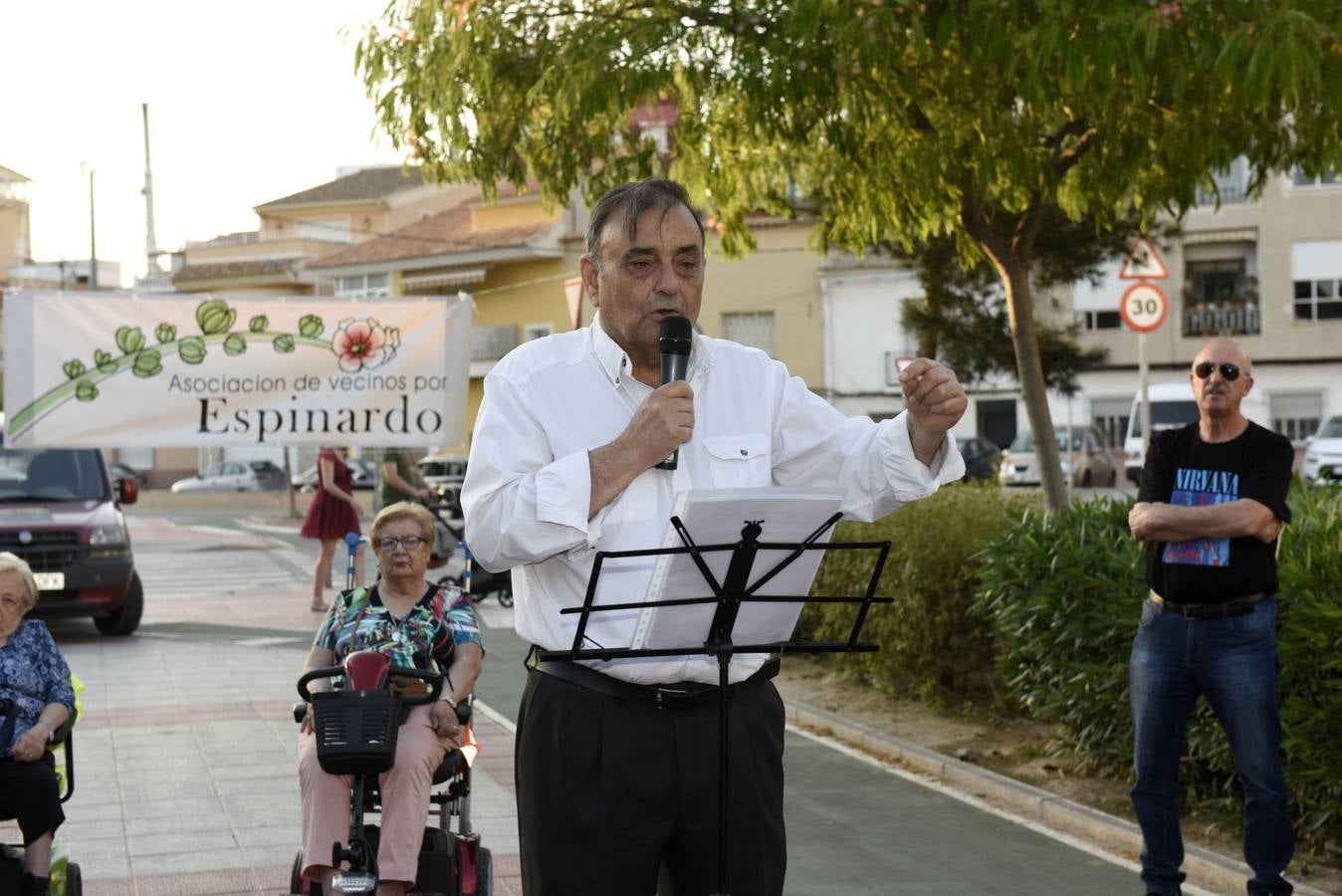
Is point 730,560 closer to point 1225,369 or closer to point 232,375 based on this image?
point 1225,369

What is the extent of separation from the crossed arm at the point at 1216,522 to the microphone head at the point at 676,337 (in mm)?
3193

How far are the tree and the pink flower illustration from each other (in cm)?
141

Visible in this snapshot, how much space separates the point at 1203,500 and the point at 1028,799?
2.30 meters

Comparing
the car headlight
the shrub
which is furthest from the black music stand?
the car headlight

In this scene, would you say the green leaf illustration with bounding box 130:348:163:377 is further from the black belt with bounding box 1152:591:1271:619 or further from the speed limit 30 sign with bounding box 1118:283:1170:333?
the black belt with bounding box 1152:591:1271:619

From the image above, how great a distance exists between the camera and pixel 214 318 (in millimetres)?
12109

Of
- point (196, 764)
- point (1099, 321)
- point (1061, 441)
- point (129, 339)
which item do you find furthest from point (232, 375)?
point (1099, 321)

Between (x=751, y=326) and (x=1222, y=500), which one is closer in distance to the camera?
(x=1222, y=500)

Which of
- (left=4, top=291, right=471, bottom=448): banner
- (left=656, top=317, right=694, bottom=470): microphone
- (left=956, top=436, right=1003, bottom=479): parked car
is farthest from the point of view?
(left=956, top=436, right=1003, bottom=479): parked car

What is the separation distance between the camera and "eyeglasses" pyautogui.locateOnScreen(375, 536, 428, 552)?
6.64 m

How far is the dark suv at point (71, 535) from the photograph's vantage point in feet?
47.0

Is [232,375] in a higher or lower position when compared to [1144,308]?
lower

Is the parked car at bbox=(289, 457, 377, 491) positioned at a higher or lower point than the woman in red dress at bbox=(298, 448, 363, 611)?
lower

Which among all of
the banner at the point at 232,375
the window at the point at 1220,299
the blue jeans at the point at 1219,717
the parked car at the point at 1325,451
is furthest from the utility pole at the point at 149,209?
the blue jeans at the point at 1219,717
